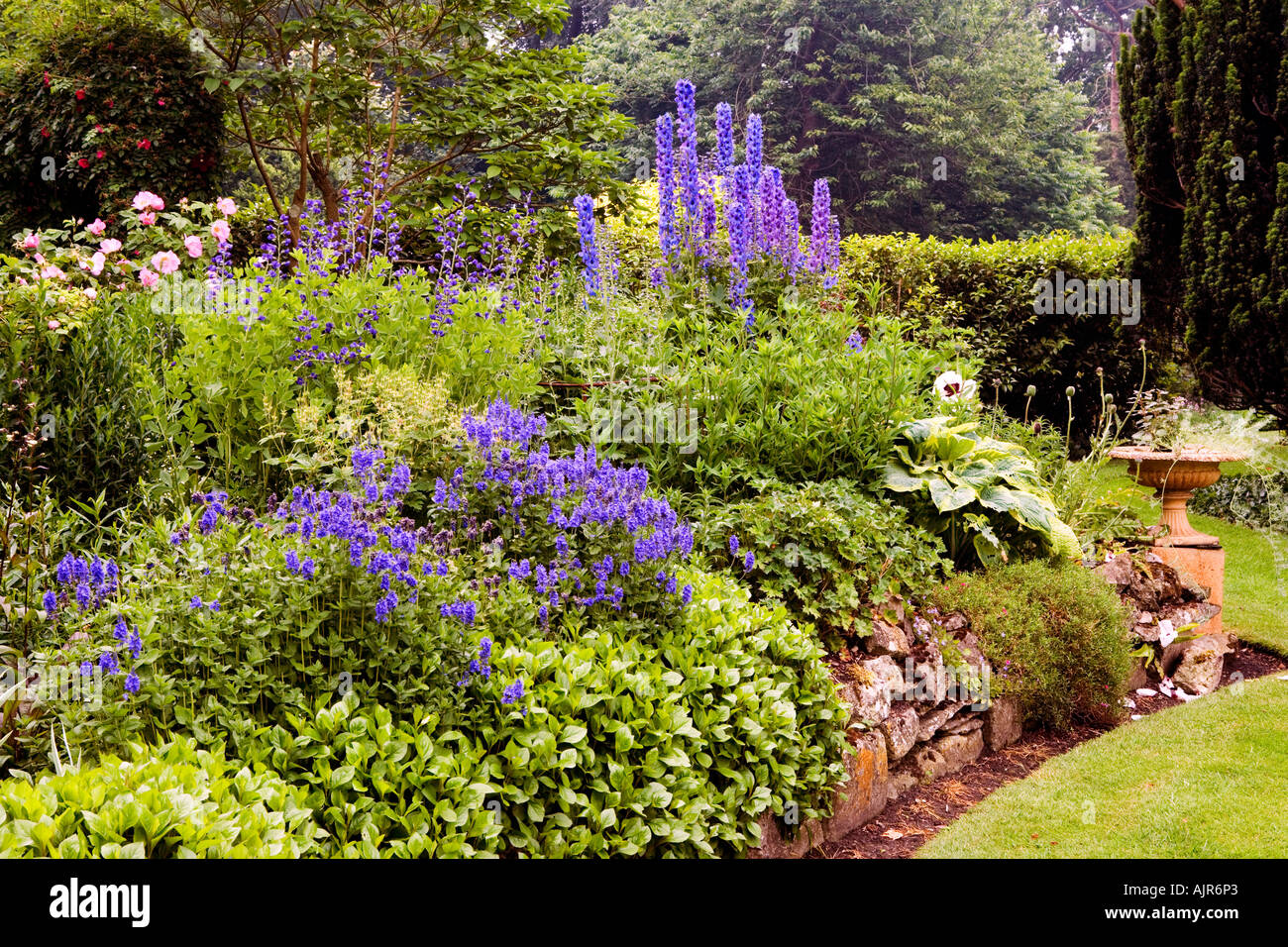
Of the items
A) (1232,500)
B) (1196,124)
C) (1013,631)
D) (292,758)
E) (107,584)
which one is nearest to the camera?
(292,758)

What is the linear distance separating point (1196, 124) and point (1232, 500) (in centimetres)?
365

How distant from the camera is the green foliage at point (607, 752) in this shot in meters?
2.49

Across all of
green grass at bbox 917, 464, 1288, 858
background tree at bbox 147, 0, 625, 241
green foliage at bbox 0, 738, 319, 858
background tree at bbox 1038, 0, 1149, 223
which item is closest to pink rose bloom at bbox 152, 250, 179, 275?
background tree at bbox 147, 0, 625, 241

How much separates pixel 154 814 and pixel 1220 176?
7391 millimetres

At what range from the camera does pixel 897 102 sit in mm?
20672

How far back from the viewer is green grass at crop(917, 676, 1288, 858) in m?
3.44

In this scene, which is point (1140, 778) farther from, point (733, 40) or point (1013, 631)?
point (733, 40)

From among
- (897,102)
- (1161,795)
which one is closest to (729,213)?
(1161,795)

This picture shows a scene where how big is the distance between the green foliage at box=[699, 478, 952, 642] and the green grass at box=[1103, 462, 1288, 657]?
2.97 meters

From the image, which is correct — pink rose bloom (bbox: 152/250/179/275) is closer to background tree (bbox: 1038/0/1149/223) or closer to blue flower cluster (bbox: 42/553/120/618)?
blue flower cluster (bbox: 42/553/120/618)

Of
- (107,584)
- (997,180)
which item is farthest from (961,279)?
(997,180)

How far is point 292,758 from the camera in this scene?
2.51 meters

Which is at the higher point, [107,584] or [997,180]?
[997,180]
